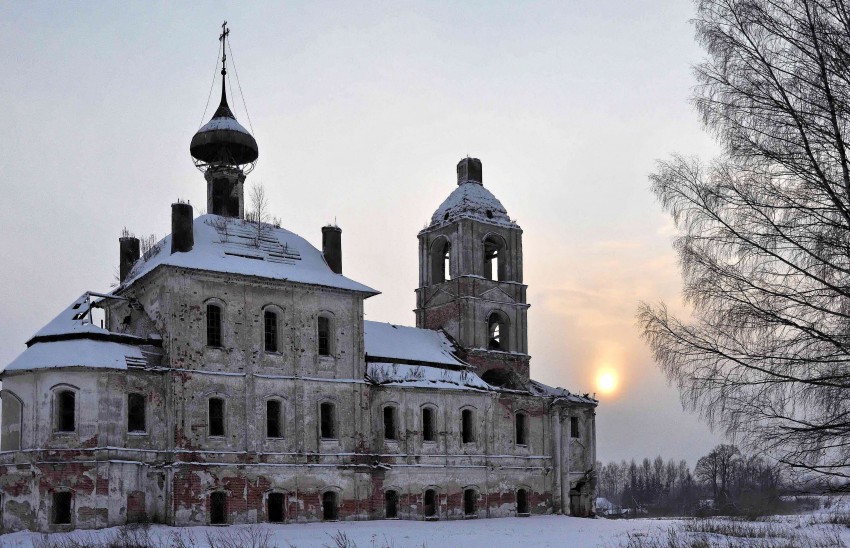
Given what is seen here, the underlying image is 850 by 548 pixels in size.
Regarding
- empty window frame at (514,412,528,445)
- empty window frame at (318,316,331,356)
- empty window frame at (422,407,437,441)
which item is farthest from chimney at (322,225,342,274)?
empty window frame at (514,412,528,445)

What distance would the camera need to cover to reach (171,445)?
26.8m

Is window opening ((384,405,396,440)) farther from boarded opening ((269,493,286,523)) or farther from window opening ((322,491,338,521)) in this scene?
boarded opening ((269,493,286,523))

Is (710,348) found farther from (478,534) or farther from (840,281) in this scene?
(478,534)

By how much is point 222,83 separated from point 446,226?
1067 cm

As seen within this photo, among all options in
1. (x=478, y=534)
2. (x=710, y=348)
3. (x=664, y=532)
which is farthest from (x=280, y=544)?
(x=710, y=348)

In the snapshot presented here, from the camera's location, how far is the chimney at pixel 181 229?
95.0 ft

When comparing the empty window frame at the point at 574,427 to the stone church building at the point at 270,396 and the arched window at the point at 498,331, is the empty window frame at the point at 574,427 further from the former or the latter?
the arched window at the point at 498,331

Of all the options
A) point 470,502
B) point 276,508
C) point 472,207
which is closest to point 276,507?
point 276,508

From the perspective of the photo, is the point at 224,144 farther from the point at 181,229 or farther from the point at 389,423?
the point at 389,423

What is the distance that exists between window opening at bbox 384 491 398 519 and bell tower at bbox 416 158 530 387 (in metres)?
7.04

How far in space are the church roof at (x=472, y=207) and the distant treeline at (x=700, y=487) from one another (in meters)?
12.9

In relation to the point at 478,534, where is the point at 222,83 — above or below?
above

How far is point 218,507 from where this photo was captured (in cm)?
2738

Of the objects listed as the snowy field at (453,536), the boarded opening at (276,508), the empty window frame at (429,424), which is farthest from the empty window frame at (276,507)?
the empty window frame at (429,424)
